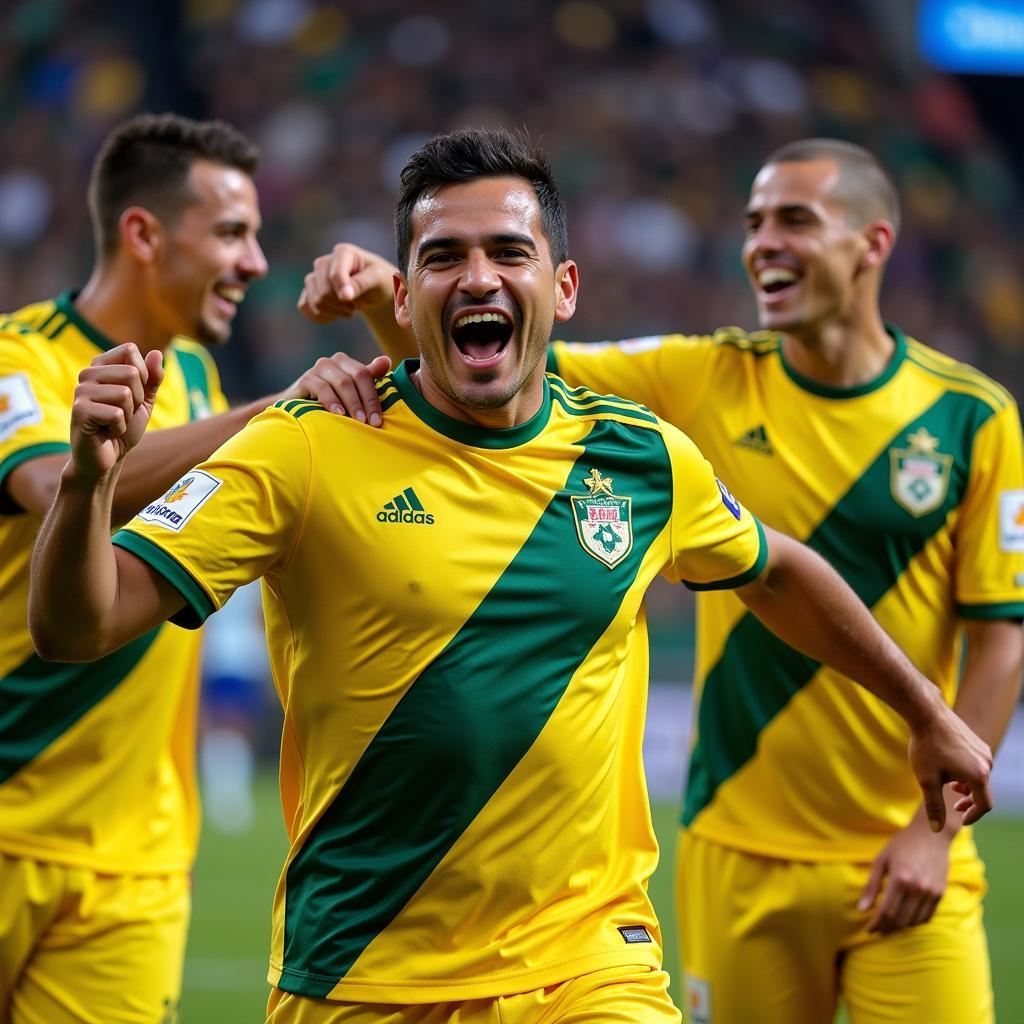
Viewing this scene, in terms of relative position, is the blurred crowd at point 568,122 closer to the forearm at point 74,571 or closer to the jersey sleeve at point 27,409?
the jersey sleeve at point 27,409

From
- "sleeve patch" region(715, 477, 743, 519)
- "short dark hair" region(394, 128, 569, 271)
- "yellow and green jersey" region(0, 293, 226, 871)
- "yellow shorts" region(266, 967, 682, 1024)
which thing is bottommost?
"yellow shorts" region(266, 967, 682, 1024)

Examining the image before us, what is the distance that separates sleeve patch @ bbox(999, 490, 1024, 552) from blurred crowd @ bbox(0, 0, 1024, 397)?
33.8 ft

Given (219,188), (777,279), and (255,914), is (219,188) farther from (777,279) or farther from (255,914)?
(255,914)

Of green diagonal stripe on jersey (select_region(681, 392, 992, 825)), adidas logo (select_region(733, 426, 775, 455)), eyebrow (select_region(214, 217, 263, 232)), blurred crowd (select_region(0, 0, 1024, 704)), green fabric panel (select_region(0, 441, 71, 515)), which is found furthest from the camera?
blurred crowd (select_region(0, 0, 1024, 704))

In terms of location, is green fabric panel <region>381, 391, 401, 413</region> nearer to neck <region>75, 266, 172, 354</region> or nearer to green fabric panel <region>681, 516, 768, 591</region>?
green fabric panel <region>681, 516, 768, 591</region>

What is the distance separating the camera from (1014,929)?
8867mm

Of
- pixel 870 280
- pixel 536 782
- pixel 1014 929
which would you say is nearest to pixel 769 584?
pixel 536 782

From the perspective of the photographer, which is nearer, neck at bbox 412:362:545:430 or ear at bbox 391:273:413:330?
neck at bbox 412:362:545:430

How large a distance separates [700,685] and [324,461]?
1892mm

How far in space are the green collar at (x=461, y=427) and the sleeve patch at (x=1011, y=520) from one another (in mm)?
1668

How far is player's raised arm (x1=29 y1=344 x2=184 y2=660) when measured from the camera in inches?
105

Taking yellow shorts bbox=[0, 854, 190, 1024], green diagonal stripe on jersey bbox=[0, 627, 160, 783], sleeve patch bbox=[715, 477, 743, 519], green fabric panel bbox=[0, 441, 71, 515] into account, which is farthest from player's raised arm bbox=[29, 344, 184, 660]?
yellow shorts bbox=[0, 854, 190, 1024]

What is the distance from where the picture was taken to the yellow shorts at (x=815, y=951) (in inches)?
169

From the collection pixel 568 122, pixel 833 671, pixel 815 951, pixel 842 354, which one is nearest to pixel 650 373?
pixel 842 354
